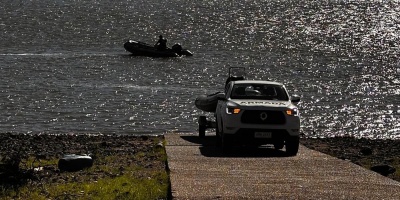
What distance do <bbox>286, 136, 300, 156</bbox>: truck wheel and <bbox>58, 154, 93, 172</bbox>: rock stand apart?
4459 millimetres

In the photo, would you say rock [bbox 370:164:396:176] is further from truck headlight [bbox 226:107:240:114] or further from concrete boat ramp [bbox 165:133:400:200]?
truck headlight [bbox 226:107:240:114]

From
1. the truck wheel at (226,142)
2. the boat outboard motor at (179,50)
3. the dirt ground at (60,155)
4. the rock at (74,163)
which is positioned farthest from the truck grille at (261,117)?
the boat outboard motor at (179,50)

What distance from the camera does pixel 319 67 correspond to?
7300cm

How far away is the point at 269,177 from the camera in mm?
17656

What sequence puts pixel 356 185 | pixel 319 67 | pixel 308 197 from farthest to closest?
pixel 319 67 < pixel 356 185 < pixel 308 197

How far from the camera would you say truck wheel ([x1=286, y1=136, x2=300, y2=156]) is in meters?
22.7

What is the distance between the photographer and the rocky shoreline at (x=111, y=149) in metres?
21.2

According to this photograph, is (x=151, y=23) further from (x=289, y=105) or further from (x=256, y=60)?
(x=289, y=105)

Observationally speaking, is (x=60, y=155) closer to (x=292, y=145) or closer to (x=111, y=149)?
(x=111, y=149)

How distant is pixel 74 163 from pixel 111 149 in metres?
5.54

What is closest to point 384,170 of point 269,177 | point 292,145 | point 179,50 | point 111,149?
point 292,145

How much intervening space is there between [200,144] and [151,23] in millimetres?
96026

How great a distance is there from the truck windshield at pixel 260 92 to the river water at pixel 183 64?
1508 centimetres

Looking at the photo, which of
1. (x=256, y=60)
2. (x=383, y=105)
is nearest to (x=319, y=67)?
(x=256, y=60)
